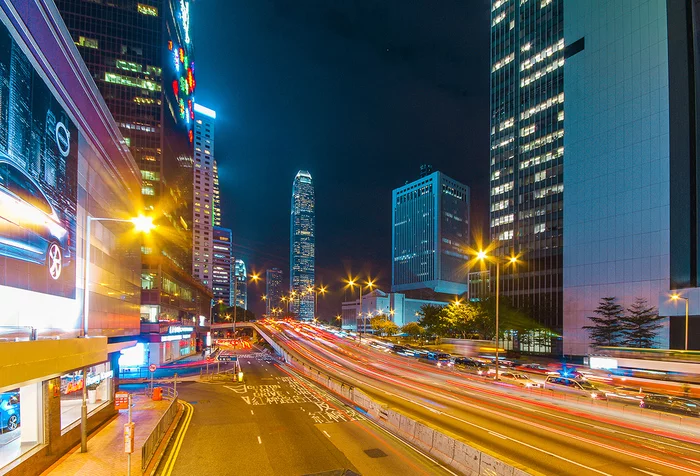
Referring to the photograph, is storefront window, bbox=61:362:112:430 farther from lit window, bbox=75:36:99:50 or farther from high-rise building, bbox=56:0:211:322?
lit window, bbox=75:36:99:50

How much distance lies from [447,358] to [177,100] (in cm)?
9360

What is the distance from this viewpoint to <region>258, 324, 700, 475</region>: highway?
16.3m

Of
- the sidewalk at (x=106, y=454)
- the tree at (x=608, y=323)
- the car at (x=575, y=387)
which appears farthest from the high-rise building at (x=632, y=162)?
the sidewalk at (x=106, y=454)

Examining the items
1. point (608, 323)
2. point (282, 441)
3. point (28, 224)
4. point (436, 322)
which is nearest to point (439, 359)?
point (608, 323)

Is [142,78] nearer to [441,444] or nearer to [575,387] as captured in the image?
[575,387]

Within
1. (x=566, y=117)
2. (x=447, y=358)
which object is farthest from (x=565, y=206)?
(x=447, y=358)

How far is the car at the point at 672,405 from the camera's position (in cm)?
2327

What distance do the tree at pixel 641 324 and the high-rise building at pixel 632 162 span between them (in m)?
1.24

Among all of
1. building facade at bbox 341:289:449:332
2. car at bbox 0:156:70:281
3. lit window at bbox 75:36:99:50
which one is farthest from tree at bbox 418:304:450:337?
lit window at bbox 75:36:99:50

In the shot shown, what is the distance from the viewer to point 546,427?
2195cm

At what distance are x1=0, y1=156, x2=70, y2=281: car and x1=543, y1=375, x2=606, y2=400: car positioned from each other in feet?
104

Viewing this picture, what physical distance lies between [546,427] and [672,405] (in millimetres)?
8145

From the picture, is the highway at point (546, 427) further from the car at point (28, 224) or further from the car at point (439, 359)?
the car at point (28, 224)

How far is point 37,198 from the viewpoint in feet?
53.4
